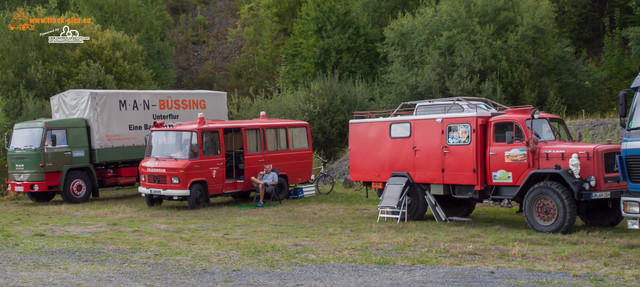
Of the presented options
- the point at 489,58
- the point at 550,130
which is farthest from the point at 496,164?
the point at 489,58

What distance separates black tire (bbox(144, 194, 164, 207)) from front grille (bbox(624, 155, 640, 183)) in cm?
1251

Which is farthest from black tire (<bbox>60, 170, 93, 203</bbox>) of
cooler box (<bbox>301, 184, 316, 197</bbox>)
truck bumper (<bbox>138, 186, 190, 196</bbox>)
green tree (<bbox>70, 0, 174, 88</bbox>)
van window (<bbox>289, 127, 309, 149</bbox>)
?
green tree (<bbox>70, 0, 174, 88</bbox>)

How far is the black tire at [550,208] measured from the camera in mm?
11211

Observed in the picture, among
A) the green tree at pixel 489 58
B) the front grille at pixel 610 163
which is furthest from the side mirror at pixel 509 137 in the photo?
the green tree at pixel 489 58

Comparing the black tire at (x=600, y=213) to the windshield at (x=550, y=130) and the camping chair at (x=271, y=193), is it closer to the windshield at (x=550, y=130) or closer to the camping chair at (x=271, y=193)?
the windshield at (x=550, y=130)

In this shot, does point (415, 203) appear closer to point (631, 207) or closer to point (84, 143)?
point (631, 207)

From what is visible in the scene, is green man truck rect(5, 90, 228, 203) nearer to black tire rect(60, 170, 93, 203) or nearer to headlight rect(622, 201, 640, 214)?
black tire rect(60, 170, 93, 203)

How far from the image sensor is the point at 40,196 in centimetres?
1975

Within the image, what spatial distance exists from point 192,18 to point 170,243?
54476 millimetres

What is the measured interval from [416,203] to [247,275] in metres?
6.43

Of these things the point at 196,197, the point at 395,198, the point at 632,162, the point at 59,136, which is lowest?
the point at 196,197

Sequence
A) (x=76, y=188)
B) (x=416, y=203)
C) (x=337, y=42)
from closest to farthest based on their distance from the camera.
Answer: (x=416, y=203), (x=76, y=188), (x=337, y=42)

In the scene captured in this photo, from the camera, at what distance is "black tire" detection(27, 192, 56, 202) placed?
1962 cm

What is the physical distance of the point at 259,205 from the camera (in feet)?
57.5
